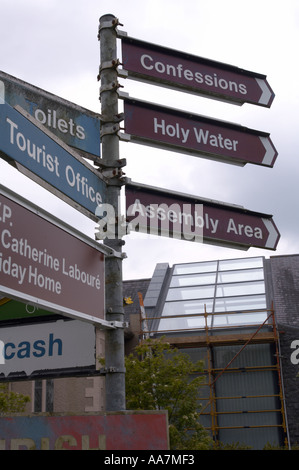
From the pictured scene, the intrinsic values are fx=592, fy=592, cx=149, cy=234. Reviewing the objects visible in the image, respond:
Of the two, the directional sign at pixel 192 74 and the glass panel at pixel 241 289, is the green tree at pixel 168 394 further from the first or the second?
the directional sign at pixel 192 74

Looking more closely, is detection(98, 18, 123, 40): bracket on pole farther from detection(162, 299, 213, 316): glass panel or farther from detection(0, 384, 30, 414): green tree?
detection(162, 299, 213, 316): glass panel

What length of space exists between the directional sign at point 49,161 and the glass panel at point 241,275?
24.6 m

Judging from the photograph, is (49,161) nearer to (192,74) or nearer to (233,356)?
(192,74)

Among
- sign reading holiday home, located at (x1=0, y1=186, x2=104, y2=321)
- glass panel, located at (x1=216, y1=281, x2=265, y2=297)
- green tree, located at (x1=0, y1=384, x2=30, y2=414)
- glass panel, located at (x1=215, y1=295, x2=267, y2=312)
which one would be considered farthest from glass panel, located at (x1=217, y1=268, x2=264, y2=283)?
sign reading holiday home, located at (x1=0, y1=186, x2=104, y2=321)

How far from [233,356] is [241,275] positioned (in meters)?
5.40

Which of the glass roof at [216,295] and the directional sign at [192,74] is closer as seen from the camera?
the directional sign at [192,74]

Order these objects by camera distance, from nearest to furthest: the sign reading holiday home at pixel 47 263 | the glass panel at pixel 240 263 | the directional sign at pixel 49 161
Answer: the sign reading holiday home at pixel 47 263, the directional sign at pixel 49 161, the glass panel at pixel 240 263

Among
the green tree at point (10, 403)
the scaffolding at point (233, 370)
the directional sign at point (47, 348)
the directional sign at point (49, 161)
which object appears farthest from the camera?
the scaffolding at point (233, 370)

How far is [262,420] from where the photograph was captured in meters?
24.8

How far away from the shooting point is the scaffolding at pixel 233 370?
24781 millimetres

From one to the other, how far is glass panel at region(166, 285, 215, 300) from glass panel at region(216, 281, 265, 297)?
45 cm

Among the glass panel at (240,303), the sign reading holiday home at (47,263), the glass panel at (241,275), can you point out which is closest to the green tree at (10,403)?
the glass panel at (240,303)

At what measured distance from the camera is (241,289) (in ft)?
93.9
